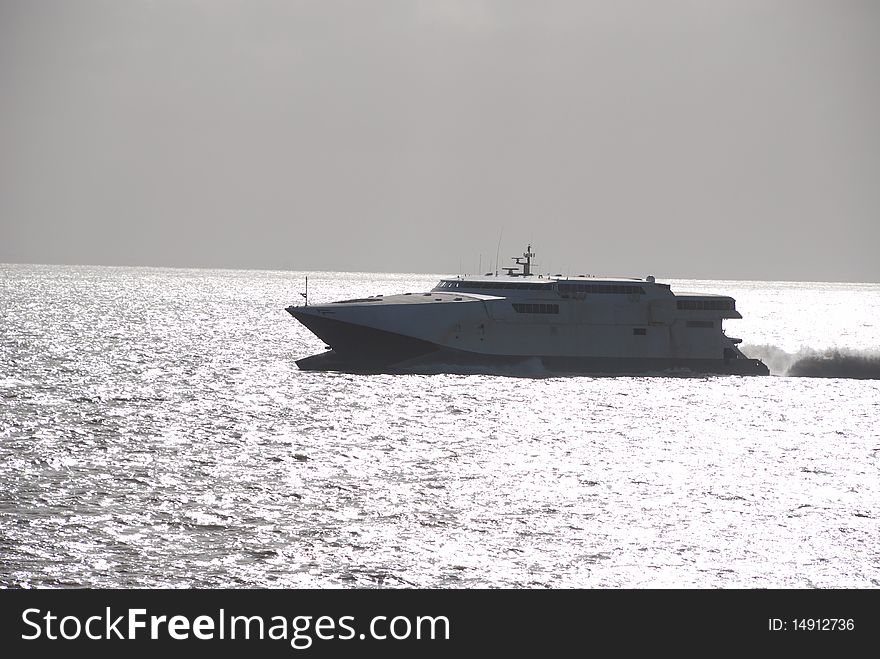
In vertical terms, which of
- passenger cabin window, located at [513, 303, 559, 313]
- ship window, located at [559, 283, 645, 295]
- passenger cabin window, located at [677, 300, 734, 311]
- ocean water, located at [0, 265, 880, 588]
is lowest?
ocean water, located at [0, 265, 880, 588]

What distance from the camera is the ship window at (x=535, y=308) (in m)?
68.2

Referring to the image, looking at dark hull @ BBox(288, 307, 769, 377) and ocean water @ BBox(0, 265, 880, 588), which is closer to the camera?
ocean water @ BBox(0, 265, 880, 588)

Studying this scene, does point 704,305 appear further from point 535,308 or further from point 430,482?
point 430,482

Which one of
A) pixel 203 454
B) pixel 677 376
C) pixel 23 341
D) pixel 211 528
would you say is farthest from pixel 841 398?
pixel 23 341

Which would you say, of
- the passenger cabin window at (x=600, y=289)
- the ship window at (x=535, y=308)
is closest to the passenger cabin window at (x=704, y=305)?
the passenger cabin window at (x=600, y=289)

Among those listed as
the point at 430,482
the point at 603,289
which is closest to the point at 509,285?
the point at 603,289

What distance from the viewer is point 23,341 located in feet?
311

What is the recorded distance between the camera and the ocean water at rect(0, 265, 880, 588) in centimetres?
2408

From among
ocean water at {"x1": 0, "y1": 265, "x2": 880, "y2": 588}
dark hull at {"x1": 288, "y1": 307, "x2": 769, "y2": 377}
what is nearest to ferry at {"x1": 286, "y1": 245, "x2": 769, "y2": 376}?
dark hull at {"x1": 288, "y1": 307, "x2": 769, "y2": 377}

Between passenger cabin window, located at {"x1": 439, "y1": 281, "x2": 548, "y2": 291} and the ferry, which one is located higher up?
passenger cabin window, located at {"x1": 439, "y1": 281, "x2": 548, "y2": 291}

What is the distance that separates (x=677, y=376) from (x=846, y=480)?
35889 mm

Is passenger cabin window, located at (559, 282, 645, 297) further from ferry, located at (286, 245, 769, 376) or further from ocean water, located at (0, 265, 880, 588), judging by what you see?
ocean water, located at (0, 265, 880, 588)

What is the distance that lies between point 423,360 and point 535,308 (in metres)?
7.51
